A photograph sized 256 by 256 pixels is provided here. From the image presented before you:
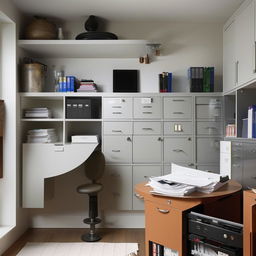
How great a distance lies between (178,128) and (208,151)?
0.45m

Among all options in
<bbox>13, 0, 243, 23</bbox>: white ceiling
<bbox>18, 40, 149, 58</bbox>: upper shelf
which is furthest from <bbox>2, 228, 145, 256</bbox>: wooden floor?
<bbox>13, 0, 243, 23</bbox>: white ceiling


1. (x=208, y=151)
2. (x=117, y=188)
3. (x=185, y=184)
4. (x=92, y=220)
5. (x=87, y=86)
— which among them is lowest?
(x=92, y=220)

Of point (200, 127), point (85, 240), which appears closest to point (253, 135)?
point (200, 127)

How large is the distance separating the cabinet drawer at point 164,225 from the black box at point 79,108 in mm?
1551

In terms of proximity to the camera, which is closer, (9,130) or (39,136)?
(9,130)

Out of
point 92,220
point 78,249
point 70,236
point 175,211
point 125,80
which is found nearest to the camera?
point 175,211

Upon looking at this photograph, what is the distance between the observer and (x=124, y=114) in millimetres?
3168

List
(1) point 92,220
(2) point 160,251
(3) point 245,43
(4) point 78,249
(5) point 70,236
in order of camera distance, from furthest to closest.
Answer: (5) point 70,236
(1) point 92,220
(4) point 78,249
(3) point 245,43
(2) point 160,251

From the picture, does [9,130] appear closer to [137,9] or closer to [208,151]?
[137,9]

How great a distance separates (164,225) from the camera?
1.81 m

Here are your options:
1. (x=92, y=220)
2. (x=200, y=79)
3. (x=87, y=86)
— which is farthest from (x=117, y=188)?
(x=200, y=79)

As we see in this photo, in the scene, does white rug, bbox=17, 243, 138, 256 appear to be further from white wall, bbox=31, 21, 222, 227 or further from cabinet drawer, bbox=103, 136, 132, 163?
cabinet drawer, bbox=103, 136, 132, 163

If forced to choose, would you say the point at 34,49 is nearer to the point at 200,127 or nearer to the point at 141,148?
the point at 141,148

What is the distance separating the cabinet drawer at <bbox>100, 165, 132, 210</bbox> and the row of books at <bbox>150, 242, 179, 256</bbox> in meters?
1.29
